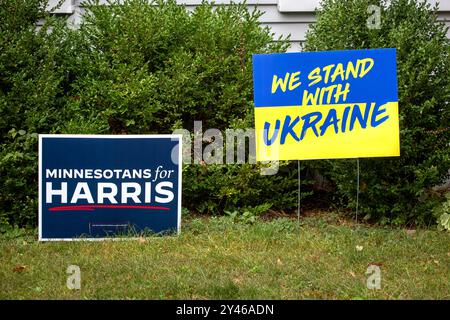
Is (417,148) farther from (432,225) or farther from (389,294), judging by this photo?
(389,294)

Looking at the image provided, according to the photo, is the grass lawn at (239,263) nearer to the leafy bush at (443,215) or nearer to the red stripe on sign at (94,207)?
the leafy bush at (443,215)

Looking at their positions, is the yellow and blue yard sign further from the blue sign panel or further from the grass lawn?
the blue sign panel

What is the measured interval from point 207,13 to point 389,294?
361 centimetres

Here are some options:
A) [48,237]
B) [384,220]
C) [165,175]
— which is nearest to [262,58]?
[165,175]

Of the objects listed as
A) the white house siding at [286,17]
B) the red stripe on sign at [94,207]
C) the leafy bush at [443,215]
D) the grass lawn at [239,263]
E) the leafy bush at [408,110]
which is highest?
the white house siding at [286,17]

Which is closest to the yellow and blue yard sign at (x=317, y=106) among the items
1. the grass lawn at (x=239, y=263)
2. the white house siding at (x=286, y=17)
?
the grass lawn at (x=239, y=263)

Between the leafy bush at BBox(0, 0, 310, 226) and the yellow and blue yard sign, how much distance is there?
595 millimetres

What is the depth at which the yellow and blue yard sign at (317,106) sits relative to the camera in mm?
5504

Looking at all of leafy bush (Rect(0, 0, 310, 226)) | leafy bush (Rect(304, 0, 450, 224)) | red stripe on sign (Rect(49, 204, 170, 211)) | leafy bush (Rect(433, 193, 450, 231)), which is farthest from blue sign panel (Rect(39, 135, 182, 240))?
leafy bush (Rect(433, 193, 450, 231))

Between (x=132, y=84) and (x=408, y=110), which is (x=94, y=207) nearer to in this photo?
(x=132, y=84)

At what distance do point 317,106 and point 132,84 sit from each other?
67.5 inches

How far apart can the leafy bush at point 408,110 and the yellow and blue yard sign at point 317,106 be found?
0.40 metres

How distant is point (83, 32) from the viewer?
21.2 ft

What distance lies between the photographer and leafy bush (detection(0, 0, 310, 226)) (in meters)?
5.79
